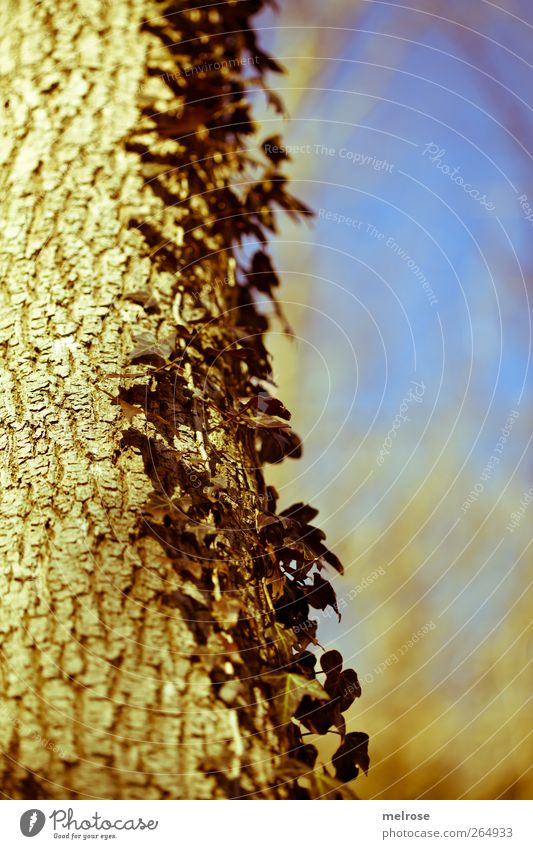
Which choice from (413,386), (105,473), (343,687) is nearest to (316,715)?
(343,687)

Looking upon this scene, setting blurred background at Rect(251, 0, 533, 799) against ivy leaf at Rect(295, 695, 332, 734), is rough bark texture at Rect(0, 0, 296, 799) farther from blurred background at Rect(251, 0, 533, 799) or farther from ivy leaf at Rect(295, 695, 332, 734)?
blurred background at Rect(251, 0, 533, 799)

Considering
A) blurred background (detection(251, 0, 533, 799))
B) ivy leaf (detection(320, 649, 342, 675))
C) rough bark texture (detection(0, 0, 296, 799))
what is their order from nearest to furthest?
rough bark texture (detection(0, 0, 296, 799)), ivy leaf (detection(320, 649, 342, 675)), blurred background (detection(251, 0, 533, 799))

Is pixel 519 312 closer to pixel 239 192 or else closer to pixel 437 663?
pixel 437 663

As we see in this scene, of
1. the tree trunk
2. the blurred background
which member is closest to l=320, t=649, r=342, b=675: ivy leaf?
the tree trunk

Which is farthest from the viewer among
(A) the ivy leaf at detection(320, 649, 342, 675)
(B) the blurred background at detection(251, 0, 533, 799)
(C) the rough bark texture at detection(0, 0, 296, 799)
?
(B) the blurred background at detection(251, 0, 533, 799)

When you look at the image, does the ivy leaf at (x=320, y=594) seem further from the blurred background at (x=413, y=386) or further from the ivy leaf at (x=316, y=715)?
the blurred background at (x=413, y=386)
